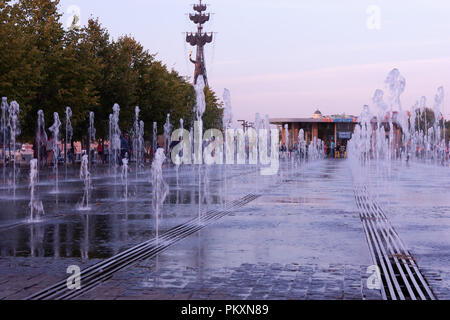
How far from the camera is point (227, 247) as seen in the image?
32.9 ft

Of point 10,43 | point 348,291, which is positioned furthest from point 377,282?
point 10,43

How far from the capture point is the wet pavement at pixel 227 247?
23.5 ft

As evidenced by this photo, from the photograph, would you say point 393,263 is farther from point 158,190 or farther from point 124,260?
point 158,190

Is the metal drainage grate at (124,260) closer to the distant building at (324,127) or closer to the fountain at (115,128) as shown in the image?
the fountain at (115,128)

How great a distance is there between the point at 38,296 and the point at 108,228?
5612 millimetres

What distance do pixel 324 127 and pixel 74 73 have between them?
93.4 meters

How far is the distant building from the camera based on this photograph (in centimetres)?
12531

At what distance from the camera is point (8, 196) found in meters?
20.4

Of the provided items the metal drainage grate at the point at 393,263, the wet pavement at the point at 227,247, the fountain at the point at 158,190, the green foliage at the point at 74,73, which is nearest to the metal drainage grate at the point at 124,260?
the wet pavement at the point at 227,247

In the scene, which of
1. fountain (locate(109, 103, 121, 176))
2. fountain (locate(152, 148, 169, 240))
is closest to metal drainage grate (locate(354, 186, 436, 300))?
Answer: fountain (locate(152, 148, 169, 240))

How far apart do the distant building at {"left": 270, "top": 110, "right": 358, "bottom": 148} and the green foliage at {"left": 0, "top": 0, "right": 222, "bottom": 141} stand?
67.2 meters

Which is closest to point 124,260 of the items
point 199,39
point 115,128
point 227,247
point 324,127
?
point 227,247
